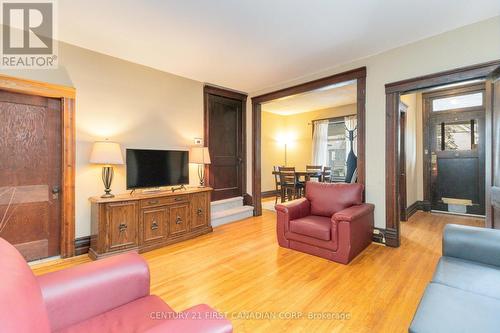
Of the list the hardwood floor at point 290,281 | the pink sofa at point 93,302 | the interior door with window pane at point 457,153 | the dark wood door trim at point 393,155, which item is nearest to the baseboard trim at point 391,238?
the dark wood door trim at point 393,155

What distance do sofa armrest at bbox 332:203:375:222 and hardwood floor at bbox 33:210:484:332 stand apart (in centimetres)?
51

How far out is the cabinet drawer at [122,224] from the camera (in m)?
2.86

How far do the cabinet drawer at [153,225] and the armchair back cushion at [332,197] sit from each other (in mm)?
2114

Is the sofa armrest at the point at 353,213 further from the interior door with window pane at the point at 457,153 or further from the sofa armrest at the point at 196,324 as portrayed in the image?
the interior door with window pane at the point at 457,153

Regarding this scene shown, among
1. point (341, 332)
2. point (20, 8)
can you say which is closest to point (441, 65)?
point (341, 332)

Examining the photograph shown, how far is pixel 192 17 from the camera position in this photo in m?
2.41

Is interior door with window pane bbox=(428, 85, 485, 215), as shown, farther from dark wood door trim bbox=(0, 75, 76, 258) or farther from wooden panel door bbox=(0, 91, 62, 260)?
wooden panel door bbox=(0, 91, 62, 260)

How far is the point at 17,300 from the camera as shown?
0.65 metres

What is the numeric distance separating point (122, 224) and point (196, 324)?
2548 mm

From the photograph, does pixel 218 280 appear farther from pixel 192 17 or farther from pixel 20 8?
pixel 20 8

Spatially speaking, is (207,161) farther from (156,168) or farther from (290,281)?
(290,281)

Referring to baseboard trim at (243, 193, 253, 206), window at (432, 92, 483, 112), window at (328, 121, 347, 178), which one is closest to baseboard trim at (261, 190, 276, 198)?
window at (328, 121, 347, 178)

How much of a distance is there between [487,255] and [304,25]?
2.58 m

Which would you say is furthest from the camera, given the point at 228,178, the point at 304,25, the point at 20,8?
the point at 228,178
